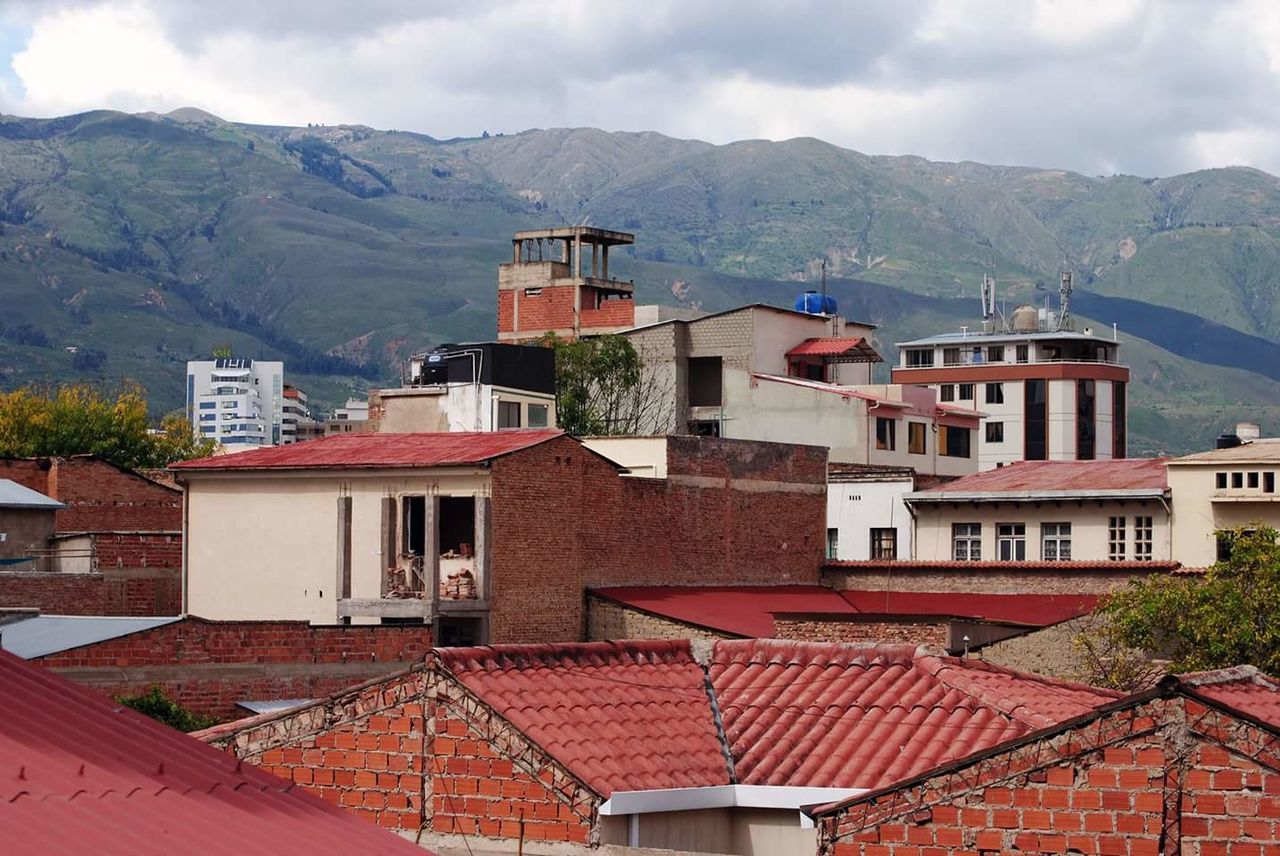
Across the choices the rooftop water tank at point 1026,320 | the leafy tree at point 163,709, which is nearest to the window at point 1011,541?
the leafy tree at point 163,709

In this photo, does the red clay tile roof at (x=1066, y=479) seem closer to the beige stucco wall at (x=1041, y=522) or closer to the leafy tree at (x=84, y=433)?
the beige stucco wall at (x=1041, y=522)

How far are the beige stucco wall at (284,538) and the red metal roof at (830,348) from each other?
142ft

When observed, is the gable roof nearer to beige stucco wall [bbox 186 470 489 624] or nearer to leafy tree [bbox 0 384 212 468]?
beige stucco wall [bbox 186 470 489 624]

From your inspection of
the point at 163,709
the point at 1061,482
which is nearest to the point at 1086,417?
the point at 1061,482

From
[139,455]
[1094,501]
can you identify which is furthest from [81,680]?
[139,455]

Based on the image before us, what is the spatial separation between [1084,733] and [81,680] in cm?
2310

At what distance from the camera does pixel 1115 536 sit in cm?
5662

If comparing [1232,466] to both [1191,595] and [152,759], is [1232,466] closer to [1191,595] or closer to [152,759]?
[1191,595]

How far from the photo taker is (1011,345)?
468 feet

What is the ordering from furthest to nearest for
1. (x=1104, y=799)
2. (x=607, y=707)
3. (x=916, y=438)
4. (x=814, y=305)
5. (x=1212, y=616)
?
1. (x=814, y=305)
2. (x=916, y=438)
3. (x=1212, y=616)
4. (x=607, y=707)
5. (x=1104, y=799)

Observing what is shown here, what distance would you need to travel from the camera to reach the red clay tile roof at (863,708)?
674 inches

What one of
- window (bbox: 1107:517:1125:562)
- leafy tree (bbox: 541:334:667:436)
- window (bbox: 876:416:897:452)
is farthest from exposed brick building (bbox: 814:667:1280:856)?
leafy tree (bbox: 541:334:667:436)

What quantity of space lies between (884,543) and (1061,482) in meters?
6.92

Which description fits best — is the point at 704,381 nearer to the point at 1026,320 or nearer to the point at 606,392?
the point at 606,392
